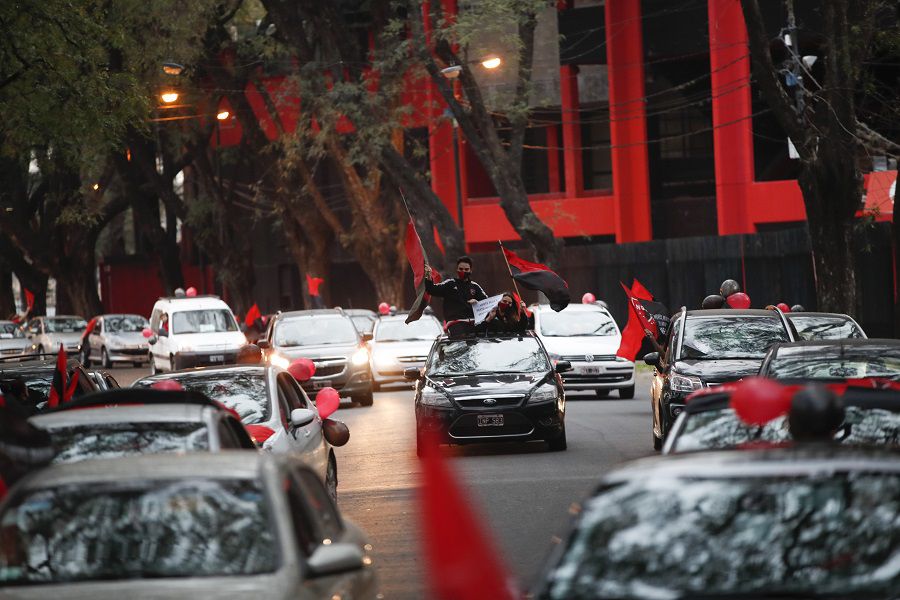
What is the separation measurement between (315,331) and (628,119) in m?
18.2

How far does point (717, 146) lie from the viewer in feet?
135

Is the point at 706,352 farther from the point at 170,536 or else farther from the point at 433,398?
the point at 170,536

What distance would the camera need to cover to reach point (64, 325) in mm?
48688

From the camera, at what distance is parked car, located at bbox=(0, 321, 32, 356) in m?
46.0

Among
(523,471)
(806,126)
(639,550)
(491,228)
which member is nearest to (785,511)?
(639,550)

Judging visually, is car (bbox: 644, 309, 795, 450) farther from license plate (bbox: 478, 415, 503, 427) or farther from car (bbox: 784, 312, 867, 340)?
license plate (bbox: 478, 415, 503, 427)

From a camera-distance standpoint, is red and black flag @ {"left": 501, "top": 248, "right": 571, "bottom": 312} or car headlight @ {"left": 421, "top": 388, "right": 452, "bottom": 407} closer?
car headlight @ {"left": 421, "top": 388, "right": 452, "bottom": 407}

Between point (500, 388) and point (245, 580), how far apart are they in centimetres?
1175

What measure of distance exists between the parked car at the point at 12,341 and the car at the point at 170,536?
41.1 meters

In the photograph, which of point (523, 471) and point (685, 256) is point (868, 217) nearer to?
point (523, 471)

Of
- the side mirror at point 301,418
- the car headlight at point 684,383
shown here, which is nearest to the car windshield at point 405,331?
the car headlight at point 684,383

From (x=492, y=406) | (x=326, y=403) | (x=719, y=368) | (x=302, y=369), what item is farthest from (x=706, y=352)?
(x=326, y=403)

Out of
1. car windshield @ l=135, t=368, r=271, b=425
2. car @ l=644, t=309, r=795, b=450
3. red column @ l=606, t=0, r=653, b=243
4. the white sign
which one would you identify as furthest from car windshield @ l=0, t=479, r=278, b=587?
red column @ l=606, t=0, r=653, b=243

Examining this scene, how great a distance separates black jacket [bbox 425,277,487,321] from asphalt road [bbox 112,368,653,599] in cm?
191
